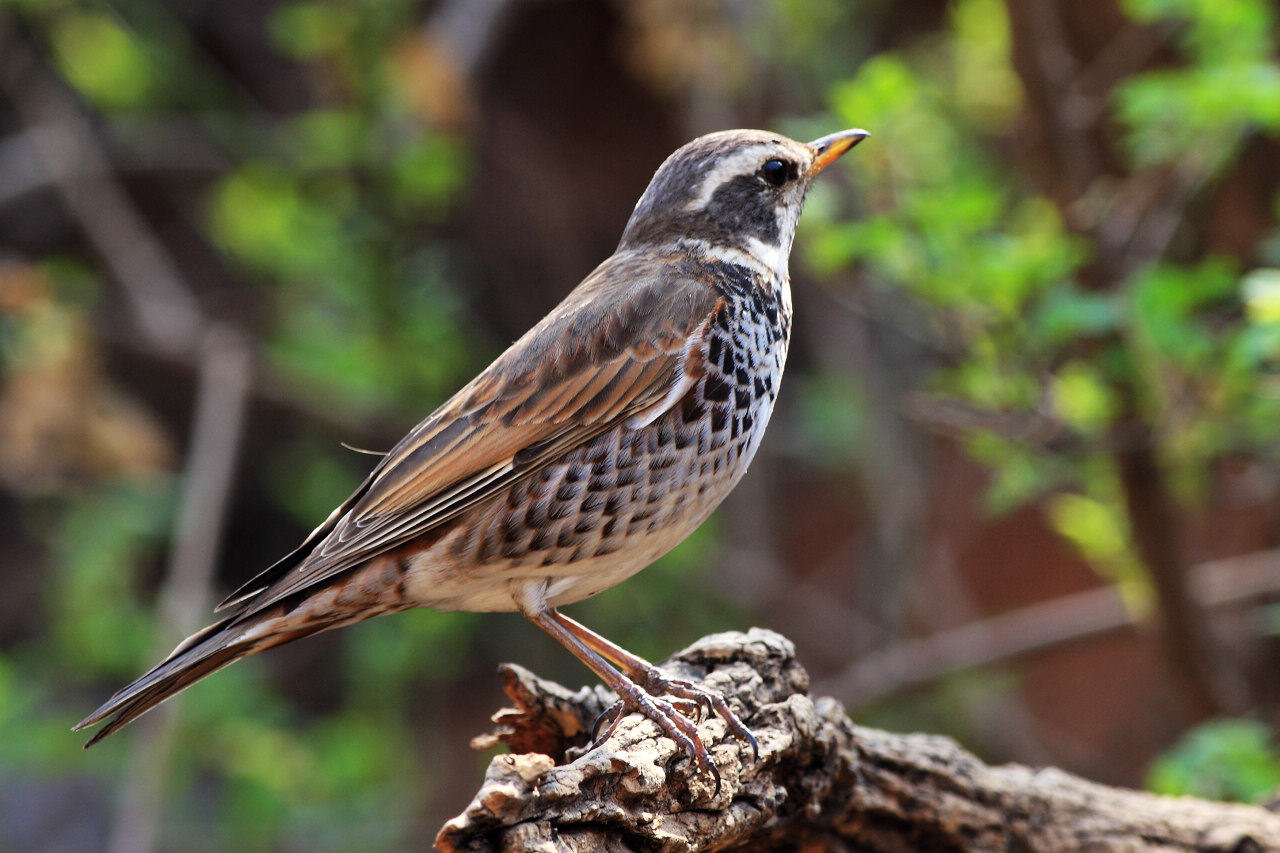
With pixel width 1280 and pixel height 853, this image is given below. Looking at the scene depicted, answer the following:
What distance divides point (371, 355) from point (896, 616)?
2.89 metres

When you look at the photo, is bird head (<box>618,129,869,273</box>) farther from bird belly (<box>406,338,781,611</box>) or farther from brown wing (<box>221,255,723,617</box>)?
bird belly (<box>406,338,781,611</box>)

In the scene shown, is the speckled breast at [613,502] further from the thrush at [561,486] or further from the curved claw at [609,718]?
the curved claw at [609,718]

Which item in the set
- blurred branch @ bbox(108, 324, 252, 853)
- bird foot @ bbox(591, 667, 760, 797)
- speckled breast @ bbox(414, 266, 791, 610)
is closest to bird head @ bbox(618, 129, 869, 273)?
speckled breast @ bbox(414, 266, 791, 610)

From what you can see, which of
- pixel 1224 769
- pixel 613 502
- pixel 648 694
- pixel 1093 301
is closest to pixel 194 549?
pixel 613 502

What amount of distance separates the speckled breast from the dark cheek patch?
0.49 meters

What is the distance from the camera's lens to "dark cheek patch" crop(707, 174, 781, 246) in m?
3.47

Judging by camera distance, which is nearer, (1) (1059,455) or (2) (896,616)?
(1) (1059,455)

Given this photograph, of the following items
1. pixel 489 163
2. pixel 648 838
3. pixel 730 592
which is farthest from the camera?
pixel 489 163

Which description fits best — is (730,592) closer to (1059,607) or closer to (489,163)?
(1059,607)

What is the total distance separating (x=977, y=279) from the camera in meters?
3.78

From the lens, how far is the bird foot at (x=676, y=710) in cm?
254

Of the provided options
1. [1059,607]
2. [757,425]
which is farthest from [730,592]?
[757,425]

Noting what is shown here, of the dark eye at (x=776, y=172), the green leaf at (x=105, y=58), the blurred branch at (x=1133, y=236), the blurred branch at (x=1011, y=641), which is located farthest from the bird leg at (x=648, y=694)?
the green leaf at (x=105, y=58)

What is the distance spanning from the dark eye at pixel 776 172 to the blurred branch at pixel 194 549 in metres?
2.67
